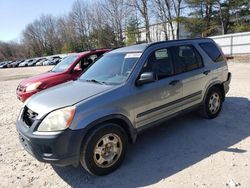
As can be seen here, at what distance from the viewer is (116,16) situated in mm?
51344

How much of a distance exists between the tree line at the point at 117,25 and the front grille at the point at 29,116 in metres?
31.8

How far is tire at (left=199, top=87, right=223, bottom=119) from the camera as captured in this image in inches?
205

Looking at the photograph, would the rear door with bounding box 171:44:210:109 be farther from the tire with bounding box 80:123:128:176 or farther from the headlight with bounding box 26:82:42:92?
the headlight with bounding box 26:82:42:92

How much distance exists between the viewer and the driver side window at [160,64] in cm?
414

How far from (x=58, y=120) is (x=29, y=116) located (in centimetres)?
72

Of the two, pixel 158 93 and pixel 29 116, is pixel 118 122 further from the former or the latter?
pixel 29 116

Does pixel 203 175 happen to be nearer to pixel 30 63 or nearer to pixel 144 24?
pixel 144 24

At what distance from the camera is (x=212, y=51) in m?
5.39

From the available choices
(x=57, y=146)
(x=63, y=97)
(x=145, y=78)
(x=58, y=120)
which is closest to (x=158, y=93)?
(x=145, y=78)

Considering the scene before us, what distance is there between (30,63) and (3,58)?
5041 centimetres

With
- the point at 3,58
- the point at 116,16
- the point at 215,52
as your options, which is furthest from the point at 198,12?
the point at 3,58

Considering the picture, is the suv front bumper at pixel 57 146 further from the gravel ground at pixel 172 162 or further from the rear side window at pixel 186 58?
the rear side window at pixel 186 58

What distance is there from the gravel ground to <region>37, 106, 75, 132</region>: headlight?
90 centimetres

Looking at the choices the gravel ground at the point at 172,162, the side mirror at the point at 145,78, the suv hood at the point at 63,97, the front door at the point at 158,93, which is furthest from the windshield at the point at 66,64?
the side mirror at the point at 145,78
